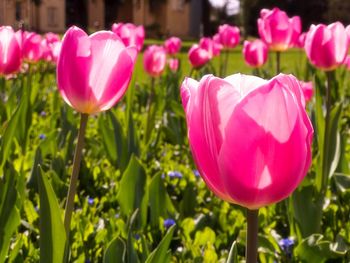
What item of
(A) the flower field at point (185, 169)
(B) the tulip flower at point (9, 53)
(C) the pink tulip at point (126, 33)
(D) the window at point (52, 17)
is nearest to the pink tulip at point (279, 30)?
(A) the flower field at point (185, 169)

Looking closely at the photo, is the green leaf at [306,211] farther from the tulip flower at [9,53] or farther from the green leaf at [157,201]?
the tulip flower at [9,53]

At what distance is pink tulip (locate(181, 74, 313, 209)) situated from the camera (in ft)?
2.62

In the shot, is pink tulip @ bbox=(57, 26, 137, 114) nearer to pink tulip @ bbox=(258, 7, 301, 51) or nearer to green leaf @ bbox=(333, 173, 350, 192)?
green leaf @ bbox=(333, 173, 350, 192)

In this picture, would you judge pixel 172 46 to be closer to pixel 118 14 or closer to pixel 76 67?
pixel 76 67

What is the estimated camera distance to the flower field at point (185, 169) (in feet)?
2.71

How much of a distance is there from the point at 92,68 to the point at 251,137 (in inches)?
20.2

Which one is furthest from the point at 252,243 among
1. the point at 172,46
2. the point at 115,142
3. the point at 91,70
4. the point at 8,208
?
the point at 172,46

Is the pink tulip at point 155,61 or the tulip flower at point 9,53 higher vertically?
the tulip flower at point 9,53

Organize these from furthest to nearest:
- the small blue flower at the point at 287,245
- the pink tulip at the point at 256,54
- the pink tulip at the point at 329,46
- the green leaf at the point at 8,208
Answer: the pink tulip at the point at 256,54, the pink tulip at the point at 329,46, the small blue flower at the point at 287,245, the green leaf at the point at 8,208

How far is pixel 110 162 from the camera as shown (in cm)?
290

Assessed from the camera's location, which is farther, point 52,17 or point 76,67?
point 52,17

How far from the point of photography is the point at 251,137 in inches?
31.8

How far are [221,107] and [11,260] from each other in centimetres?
88

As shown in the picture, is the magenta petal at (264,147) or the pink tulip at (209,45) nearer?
the magenta petal at (264,147)
